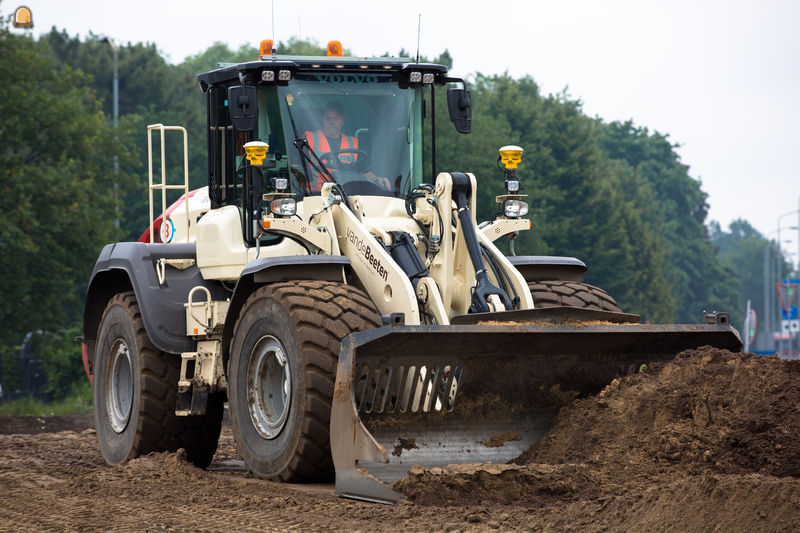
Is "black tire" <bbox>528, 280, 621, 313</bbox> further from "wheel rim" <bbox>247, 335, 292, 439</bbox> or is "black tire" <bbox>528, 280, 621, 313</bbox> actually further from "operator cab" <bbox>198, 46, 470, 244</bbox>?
"wheel rim" <bbox>247, 335, 292, 439</bbox>

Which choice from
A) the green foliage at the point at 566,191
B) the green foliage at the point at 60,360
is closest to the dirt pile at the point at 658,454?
the green foliage at the point at 60,360

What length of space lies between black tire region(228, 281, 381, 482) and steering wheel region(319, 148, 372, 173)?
1450 mm

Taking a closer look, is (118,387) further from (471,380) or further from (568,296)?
(471,380)

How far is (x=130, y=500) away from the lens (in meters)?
8.48

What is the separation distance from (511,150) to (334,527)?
4.13 meters

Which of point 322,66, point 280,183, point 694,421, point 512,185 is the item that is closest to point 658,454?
point 694,421

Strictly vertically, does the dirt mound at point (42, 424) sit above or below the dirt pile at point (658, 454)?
below

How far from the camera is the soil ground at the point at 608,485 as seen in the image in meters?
6.28

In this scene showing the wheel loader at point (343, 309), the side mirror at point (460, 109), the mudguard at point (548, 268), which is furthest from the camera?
the side mirror at point (460, 109)

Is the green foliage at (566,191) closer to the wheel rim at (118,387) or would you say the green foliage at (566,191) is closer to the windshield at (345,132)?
the wheel rim at (118,387)

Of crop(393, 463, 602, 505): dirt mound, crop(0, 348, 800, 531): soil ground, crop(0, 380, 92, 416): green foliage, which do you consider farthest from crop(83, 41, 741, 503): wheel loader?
crop(0, 380, 92, 416): green foliage

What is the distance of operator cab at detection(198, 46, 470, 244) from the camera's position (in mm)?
9844

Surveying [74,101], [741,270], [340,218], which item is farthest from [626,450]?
[741,270]

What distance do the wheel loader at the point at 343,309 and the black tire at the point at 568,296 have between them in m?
0.02
